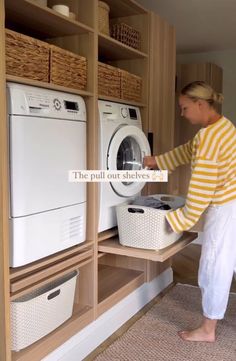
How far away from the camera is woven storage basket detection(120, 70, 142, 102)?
8.34ft

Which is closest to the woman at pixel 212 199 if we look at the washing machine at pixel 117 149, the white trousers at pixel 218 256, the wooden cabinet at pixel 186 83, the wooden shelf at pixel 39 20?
the white trousers at pixel 218 256

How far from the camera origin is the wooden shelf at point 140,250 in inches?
84.7

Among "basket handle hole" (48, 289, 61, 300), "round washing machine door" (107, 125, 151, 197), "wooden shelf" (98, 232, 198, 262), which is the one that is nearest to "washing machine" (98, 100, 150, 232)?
"round washing machine door" (107, 125, 151, 197)

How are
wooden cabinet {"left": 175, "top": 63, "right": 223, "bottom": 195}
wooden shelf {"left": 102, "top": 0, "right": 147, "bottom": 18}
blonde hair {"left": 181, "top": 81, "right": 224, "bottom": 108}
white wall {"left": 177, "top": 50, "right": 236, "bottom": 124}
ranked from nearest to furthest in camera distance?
blonde hair {"left": 181, "top": 81, "right": 224, "bottom": 108}, wooden shelf {"left": 102, "top": 0, "right": 147, "bottom": 18}, wooden cabinet {"left": 175, "top": 63, "right": 223, "bottom": 195}, white wall {"left": 177, "top": 50, "right": 236, "bottom": 124}

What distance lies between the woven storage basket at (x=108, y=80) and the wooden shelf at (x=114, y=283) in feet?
4.09

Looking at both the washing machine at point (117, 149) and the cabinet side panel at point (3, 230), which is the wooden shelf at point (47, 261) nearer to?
the cabinet side panel at point (3, 230)

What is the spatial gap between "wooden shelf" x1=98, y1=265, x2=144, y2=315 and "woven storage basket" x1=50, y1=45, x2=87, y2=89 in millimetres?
1272

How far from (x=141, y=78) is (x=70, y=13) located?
33.0 inches

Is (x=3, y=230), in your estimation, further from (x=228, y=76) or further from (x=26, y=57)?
(x=228, y=76)

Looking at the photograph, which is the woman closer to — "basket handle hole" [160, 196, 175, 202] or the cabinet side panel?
"basket handle hole" [160, 196, 175, 202]

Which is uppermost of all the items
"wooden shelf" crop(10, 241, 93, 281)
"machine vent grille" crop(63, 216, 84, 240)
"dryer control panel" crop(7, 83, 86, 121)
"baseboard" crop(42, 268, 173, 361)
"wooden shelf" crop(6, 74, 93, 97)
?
"wooden shelf" crop(6, 74, 93, 97)

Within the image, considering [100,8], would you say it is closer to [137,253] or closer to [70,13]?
[70,13]

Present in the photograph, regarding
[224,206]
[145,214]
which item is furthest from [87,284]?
[224,206]

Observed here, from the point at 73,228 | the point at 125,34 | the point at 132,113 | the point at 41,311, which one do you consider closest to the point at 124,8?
the point at 125,34
